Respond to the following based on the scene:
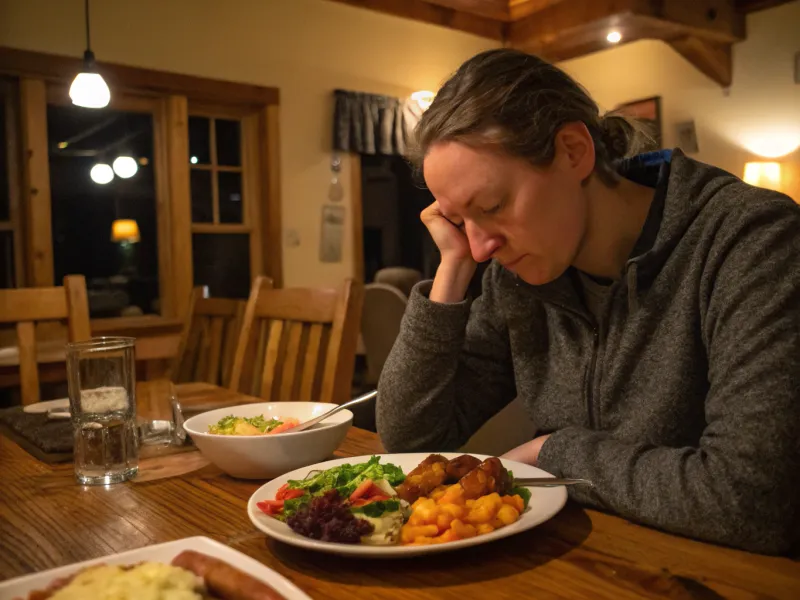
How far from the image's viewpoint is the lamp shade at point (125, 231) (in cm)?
387

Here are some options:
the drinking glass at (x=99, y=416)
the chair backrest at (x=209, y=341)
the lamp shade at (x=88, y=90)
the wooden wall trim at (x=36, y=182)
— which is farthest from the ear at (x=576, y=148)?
the wooden wall trim at (x=36, y=182)

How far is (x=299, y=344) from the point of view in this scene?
1.88m

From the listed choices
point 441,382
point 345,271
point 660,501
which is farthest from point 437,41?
point 660,501

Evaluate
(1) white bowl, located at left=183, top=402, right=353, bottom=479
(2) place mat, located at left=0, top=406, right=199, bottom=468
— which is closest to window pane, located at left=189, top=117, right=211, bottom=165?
(2) place mat, located at left=0, top=406, right=199, bottom=468

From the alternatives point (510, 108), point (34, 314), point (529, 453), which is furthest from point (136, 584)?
point (34, 314)

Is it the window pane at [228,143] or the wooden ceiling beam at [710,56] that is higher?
the wooden ceiling beam at [710,56]

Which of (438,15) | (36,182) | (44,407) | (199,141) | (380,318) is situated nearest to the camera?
(44,407)

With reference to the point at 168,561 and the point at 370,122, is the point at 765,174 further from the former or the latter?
the point at 168,561

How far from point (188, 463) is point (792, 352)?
0.87m

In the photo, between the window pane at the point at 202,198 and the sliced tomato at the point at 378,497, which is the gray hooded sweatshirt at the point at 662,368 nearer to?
the sliced tomato at the point at 378,497

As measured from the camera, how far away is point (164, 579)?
0.53 meters

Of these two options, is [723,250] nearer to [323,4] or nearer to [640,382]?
[640,382]

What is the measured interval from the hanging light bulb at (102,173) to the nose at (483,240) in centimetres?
323

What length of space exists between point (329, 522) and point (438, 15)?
4786 millimetres
